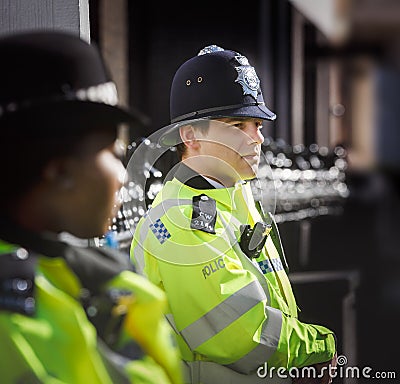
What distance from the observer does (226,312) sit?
1956 mm

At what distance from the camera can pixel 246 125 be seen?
2109 mm

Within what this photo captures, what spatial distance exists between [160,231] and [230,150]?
250mm

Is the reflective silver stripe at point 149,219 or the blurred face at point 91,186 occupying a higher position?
the blurred face at point 91,186

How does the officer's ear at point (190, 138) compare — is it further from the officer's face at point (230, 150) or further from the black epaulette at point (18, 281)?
the black epaulette at point (18, 281)

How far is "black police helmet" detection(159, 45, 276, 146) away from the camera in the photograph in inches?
82.0

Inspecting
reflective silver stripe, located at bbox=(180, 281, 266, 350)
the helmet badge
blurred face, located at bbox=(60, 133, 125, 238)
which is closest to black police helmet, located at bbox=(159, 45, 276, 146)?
the helmet badge

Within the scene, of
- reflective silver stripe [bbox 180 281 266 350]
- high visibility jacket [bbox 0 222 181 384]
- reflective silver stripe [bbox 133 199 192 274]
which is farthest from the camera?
reflective silver stripe [bbox 133 199 192 274]

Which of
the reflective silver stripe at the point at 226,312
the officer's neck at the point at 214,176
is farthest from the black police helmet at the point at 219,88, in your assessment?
the reflective silver stripe at the point at 226,312

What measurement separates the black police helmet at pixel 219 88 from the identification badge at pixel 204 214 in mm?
203

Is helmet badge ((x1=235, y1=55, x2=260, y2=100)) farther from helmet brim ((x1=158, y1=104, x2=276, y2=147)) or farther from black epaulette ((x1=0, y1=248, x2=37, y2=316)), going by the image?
black epaulette ((x1=0, y1=248, x2=37, y2=316))

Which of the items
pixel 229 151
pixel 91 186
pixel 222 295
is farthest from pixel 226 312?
pixel 91 186

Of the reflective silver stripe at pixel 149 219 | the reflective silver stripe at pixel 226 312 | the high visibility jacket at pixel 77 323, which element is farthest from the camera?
the reflective silver stripe at pixel 149 219

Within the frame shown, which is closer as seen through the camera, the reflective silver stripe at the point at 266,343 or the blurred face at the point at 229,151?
the reflective silver stripe at the point at 266,343

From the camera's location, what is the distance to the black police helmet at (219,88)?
6.84 ft
